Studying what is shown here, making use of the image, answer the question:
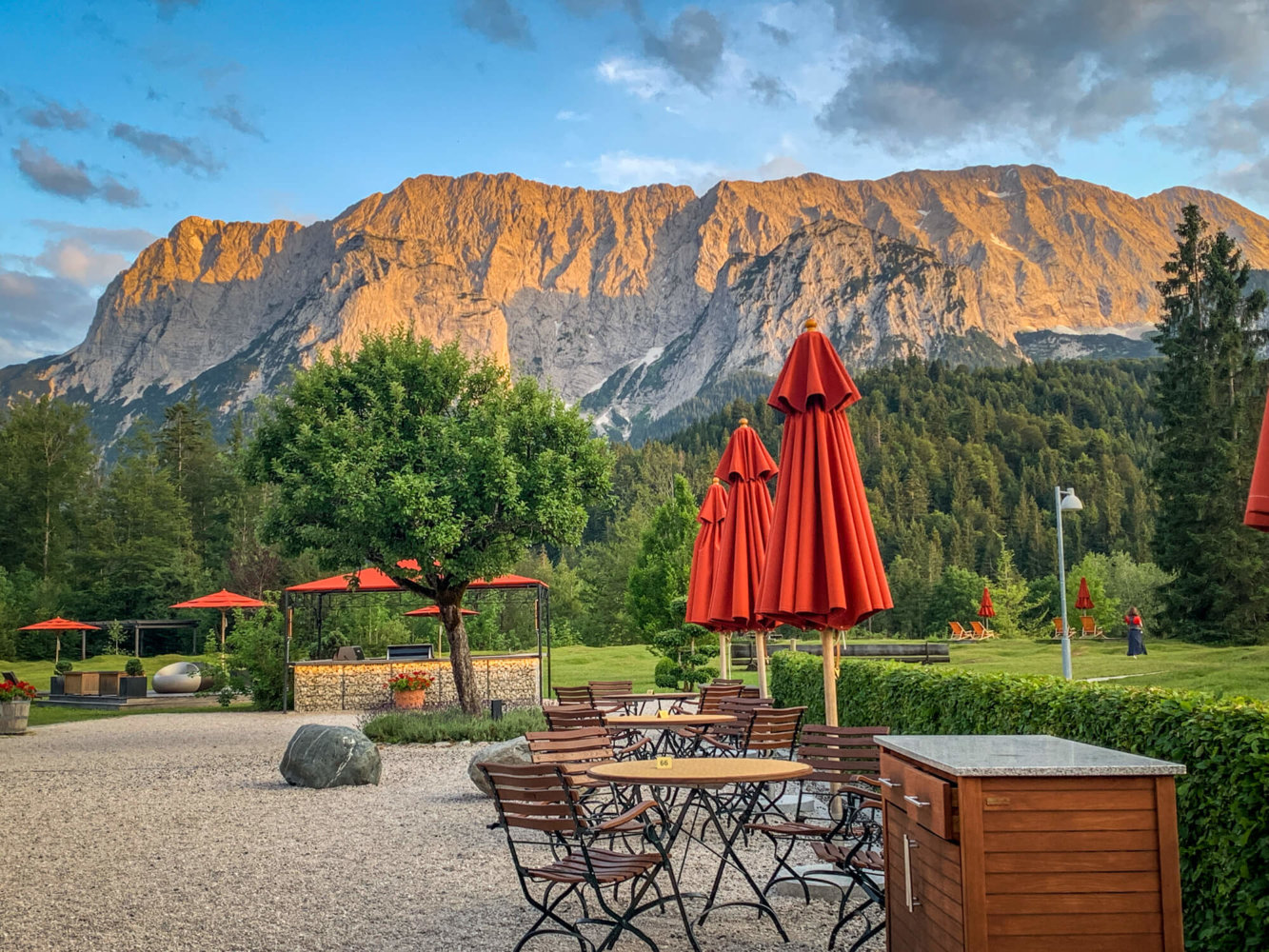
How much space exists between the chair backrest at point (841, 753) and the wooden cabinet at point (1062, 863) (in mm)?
2909

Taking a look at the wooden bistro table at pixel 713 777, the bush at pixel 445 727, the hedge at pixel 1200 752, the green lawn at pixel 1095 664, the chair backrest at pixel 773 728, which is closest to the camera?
the hedge at pixel 1200 752

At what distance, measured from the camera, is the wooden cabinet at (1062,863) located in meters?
3.07

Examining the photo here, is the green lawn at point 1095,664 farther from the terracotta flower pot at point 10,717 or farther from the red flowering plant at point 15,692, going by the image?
the terracotta flower pot at point 10,717

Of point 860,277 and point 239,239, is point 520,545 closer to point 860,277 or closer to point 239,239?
point 860,277

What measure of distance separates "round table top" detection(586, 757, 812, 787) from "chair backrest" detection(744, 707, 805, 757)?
2232mm

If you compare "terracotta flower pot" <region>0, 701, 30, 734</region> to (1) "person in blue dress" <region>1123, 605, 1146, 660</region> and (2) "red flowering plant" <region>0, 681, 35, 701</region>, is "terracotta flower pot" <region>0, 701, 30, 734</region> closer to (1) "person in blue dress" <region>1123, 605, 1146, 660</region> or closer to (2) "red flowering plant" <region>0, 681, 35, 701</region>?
(2) "red flowering plant" <region>0, 681, 35, 701</region>

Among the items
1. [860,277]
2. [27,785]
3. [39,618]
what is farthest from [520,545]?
[860,277]

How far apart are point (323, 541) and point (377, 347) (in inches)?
127

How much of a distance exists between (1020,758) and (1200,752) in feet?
4.98

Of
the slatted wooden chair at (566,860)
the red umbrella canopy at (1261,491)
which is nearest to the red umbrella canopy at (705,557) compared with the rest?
the slatted wooden chair at (566,860)

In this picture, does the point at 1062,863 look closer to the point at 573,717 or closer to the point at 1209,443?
the point at 573,717

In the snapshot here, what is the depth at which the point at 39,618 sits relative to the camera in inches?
1545

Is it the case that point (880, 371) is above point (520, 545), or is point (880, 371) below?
above

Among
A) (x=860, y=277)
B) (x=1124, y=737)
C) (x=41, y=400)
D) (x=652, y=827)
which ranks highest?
(x=860, y=277)
